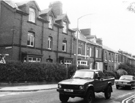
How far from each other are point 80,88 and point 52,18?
2184cm

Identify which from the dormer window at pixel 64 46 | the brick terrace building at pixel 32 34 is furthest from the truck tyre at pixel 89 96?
the dormer window at pixel 64 46

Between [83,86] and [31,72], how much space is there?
1235cm

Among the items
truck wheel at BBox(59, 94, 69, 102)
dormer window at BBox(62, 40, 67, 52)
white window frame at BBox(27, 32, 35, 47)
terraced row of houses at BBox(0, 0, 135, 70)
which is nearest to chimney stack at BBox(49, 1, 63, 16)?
terraced row of houses at BBox(0, 0, 135, 70)

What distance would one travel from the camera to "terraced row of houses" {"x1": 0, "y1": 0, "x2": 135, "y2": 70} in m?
23.2

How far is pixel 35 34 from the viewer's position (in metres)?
25.9

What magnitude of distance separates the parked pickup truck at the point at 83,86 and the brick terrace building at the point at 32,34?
548 inches

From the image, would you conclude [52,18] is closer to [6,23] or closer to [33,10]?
[33,10]

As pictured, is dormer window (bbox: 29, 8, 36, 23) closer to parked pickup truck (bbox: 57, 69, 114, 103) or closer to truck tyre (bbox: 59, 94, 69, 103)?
parked pickup truck (bbox: 57, 69, 114, 103)

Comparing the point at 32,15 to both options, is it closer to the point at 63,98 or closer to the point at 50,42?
the point at 50,42

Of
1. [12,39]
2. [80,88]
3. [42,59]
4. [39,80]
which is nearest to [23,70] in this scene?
[39,80]

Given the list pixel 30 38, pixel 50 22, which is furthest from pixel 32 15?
pixel 50 22

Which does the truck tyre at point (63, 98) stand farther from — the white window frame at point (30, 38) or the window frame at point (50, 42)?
the window frame at point (50, 42)

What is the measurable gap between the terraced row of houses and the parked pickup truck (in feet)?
43.4

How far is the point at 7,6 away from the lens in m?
24.1
